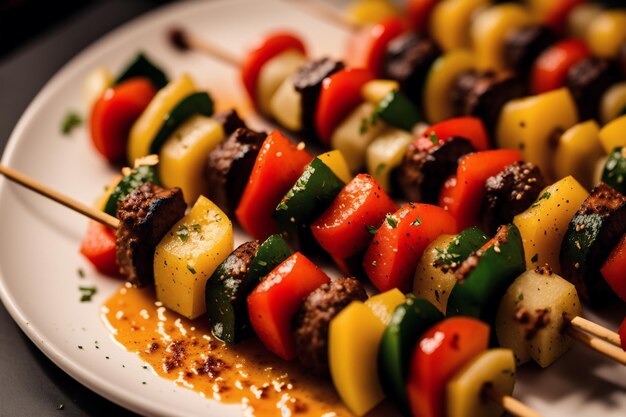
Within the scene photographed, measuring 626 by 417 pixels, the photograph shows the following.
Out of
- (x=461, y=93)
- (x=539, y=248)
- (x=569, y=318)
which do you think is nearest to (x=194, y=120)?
(x=461, y=93)

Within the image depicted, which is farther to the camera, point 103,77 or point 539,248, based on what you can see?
point 103,77

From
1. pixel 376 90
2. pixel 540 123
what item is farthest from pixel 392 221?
pixel 540 123

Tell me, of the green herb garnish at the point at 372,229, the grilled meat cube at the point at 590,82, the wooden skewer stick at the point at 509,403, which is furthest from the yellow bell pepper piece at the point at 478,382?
the grilled meat cube at the point at 590,82

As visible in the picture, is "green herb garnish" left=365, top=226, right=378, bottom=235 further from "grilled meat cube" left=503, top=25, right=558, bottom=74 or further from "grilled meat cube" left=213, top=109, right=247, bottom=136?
"grilled meat cube" left=503, top=25, right=558, bottom=74

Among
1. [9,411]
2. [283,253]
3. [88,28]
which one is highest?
[88,28]

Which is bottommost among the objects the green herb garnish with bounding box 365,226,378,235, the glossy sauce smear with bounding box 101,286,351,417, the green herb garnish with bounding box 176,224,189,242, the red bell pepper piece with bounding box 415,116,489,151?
the glossy sauce smear with bounding box 101,286,351,417

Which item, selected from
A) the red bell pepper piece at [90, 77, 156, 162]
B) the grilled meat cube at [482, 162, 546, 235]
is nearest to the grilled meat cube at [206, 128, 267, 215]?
the red bell pepper piece at [90, 77, 156, 162]

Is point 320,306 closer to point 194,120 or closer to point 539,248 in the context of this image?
point 539,248
